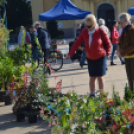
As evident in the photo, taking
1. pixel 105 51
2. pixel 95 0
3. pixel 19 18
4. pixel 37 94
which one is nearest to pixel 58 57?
pixel 105 51

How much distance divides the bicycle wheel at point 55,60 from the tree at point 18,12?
29422mm

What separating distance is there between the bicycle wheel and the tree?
29.4 m

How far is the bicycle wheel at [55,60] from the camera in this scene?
9.21 meters

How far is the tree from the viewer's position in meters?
37.8

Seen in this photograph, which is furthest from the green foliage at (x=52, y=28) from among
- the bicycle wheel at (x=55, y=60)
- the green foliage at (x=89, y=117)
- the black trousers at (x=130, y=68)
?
the green foliage at (x=89, y=117)

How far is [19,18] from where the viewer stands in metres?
37.8

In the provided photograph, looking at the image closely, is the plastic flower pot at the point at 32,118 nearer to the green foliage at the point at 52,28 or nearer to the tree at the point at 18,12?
the green foliage at the point at 52,28

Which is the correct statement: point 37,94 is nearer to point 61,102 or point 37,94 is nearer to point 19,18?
point 61,102

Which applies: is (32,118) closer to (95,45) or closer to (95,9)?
(95,45)

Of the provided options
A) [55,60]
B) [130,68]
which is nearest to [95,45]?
[130,68]

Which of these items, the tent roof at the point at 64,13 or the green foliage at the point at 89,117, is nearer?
the green foliage at the point at 89,117

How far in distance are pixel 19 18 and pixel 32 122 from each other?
3486cm

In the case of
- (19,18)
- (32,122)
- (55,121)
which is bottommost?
(32,122)

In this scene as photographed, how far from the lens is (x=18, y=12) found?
1489 inches
